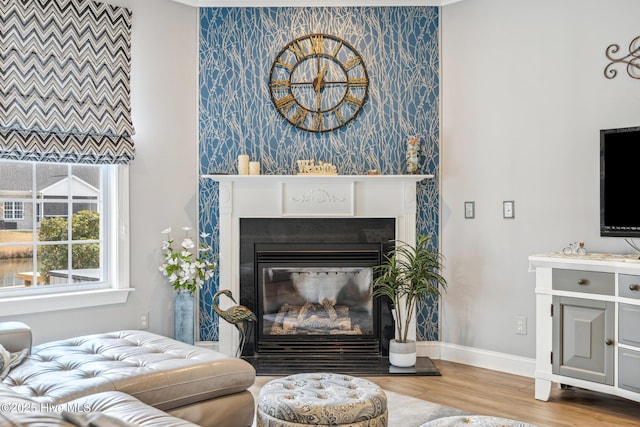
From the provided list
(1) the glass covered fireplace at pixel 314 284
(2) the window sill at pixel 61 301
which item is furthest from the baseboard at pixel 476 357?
(2) the window sill at pixel 61 301

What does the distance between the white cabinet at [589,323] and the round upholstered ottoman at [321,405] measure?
1.52 metres

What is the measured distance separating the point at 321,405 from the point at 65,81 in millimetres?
2894

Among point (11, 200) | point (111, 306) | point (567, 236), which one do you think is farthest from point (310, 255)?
point (11, 200)

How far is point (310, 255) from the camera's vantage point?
4.45 meters

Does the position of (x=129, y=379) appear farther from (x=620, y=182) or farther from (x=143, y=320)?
(x=620, y=182)

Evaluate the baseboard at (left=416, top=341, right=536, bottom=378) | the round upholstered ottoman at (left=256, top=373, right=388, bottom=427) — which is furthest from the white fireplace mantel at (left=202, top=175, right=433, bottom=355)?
the round upholstered ottoman at (left=256, top=373, right=388, bottom=427)

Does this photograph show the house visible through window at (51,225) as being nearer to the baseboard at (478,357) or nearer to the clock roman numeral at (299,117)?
the clock roman numeral at (299,117)

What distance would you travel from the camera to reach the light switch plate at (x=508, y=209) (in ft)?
13.7

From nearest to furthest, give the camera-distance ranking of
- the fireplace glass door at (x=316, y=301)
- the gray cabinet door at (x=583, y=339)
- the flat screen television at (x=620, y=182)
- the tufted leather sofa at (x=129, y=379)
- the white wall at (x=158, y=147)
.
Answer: the tufted leather sofa at (x=129, y=379) < the gray cabinet door at (x=583, y=339) < the flat screen television at (x=620, y=182) < the white wall at (x=158, y=147) < the fireplace glass door at (x=316, y=301)

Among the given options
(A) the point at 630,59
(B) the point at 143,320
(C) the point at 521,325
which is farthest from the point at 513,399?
(B) the point at 143,320

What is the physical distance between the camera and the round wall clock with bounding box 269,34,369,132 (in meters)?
4.57

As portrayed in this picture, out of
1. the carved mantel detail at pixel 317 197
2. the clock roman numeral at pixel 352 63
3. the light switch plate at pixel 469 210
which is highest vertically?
the clock roman numeral at pixel 352 63

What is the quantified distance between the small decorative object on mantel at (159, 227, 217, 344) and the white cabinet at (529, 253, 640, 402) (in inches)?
96.9

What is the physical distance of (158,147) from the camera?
4.39m
